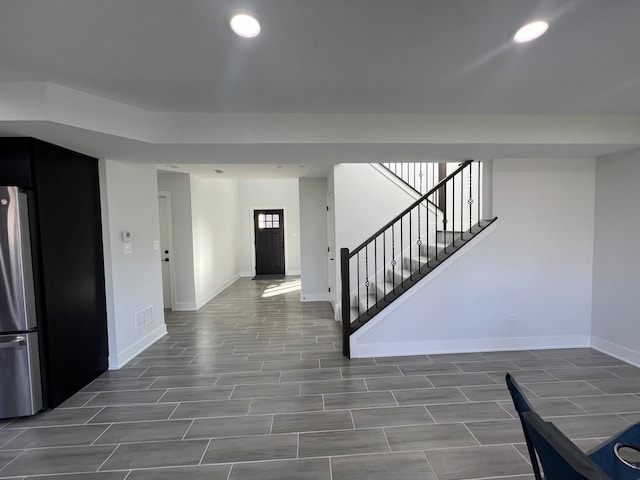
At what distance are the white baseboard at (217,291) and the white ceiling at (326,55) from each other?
401cm

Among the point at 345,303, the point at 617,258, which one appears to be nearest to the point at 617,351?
the point at 617,258

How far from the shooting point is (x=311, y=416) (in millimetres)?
2479

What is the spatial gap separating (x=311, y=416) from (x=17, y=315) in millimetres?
2485

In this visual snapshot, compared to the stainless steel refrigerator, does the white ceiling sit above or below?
above

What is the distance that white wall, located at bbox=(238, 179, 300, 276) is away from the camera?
969 cm

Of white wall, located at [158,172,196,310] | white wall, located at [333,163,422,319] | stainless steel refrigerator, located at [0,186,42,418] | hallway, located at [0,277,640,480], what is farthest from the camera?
white wall, located at [158,172,196,310]

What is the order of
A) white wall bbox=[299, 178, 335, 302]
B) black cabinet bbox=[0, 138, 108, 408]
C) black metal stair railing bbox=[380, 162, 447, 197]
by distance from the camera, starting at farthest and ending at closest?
white wall bbox=[299, 178, 335, 302] → black metal stair railing bbox=[380, 162, 447, 197] → black cabinet bbox=[0, 138, 108, 408]

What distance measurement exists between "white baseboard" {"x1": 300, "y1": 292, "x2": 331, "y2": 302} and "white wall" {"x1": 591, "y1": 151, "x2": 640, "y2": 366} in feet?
13.3

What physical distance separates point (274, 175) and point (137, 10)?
4704 millimetres

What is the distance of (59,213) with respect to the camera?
111 inches

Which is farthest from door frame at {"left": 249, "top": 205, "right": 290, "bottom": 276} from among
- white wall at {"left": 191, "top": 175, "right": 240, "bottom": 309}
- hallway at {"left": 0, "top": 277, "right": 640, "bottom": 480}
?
hallway at {"left": 0, "top": 277, "right": 640, "bottom": 480}

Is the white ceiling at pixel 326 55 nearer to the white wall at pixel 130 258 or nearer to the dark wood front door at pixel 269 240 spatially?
the white wall at pixel 130 258

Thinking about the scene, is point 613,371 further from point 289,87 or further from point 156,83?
point 156,83

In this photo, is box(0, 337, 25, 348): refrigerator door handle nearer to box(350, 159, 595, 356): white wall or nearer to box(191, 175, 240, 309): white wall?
box(350, 159, 595, 356): white wall
